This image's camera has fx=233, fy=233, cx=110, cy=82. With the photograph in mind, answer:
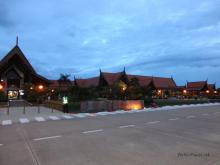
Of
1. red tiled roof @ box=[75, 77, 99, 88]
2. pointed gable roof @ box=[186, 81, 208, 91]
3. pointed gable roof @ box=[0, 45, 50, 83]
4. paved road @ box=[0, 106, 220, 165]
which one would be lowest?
paved road @ box=[0, 106, 220, 165]

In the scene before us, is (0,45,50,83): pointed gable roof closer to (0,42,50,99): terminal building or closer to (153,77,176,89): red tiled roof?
(0,42,50,99): terminal building

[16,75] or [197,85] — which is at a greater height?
[16,75]

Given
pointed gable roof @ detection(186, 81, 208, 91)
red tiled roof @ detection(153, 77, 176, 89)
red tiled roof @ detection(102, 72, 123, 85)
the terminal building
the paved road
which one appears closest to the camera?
the paved road

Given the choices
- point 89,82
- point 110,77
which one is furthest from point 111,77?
point 89,82

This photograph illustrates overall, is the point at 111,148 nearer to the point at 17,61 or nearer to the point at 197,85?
the point at 17,61

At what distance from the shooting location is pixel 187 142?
8.95m

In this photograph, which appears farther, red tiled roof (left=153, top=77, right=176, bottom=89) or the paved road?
red tiled roof (left=153, top=77, right=176, bottom=89)

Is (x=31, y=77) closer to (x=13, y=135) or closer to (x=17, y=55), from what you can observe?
(x=17, y=55)

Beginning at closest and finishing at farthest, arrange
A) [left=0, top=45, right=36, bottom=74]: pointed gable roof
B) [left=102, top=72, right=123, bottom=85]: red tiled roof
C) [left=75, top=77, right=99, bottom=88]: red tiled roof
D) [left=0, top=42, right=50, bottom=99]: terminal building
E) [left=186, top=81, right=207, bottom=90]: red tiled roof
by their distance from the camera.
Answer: [left=0, top=45, right=36, bottom=74]: pointed gable roof
[left=0, top=42, right=50, bottom=99]: terminal building
[left=102, top=72, right=123, bottom=85]: red tiled roof
[left=75, top=77, right=99, bottom=88]: red tiled roof
[left=186, top=81, right=207, bottom=90]: red tiled roof

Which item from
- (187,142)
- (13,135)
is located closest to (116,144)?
(187,142)

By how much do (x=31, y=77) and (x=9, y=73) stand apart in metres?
3.90

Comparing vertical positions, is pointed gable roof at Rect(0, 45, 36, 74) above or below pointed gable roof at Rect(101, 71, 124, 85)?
above

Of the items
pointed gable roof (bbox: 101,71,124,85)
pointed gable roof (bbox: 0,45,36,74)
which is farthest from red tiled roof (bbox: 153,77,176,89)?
pointed gable roof (bbox: 0,45,36,74)

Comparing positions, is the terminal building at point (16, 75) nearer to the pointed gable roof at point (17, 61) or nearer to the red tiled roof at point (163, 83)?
the pointed gable roof at point (17, 61)
